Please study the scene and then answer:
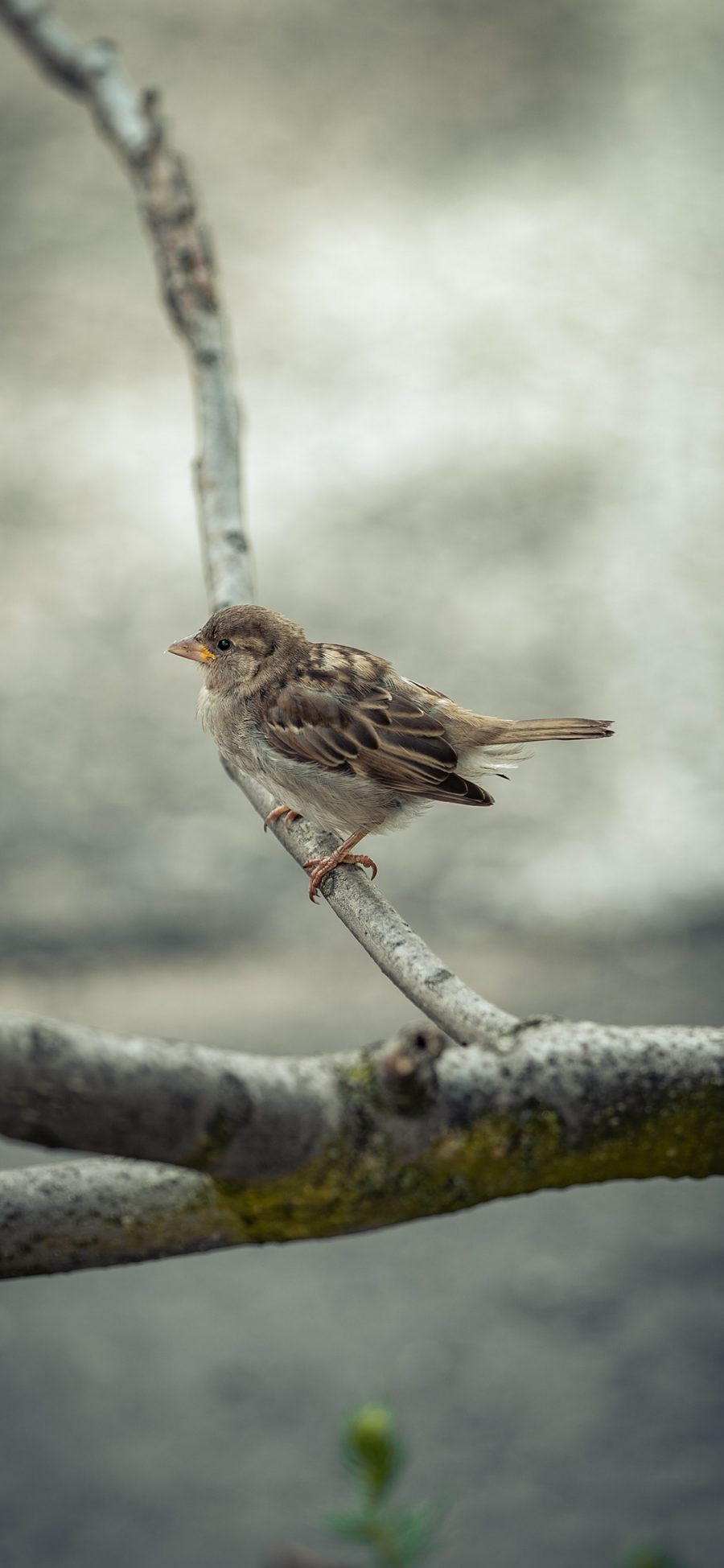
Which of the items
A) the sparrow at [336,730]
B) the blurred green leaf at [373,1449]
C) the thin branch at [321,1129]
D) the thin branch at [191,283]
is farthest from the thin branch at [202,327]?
the blurred green leaf at [373,1449]

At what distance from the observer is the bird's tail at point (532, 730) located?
90.8 inches

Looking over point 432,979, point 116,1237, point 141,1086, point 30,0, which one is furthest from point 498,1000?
point 30,0

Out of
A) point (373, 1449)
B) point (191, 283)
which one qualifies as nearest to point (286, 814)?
point (191, 283)

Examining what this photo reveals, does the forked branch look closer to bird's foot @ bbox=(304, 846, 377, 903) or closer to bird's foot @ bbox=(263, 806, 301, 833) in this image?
bird's foot @ bbox=(304, 846, 377, 903)

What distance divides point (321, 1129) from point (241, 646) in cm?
163

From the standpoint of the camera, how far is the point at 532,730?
250 centimetres

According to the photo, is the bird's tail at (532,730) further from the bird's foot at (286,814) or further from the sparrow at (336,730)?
the bird's foot at (286,814)

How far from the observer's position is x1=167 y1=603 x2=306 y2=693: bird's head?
2.55 meters

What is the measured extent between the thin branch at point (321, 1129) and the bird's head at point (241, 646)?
1354 millimetres

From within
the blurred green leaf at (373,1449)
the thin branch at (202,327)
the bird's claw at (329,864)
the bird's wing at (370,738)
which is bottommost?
the blurred green leaf at (373,1449)

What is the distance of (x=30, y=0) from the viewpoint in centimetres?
442

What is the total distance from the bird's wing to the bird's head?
0.25 ft

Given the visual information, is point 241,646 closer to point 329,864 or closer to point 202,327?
point 329,864

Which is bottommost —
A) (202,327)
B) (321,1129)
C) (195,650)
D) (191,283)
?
(321,1129)
